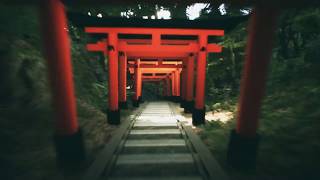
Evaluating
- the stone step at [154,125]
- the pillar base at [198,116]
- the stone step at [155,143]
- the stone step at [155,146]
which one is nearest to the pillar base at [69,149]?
the stone step at [155,146]

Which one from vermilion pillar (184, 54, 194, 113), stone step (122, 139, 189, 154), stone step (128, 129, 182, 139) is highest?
vermilion pillar (184, 54, 194, 113)

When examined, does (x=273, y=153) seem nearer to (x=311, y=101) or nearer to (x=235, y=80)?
(x=311, y=101)

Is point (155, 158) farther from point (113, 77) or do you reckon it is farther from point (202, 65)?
point (202, 65)

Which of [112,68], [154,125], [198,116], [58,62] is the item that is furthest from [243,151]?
[112,68]

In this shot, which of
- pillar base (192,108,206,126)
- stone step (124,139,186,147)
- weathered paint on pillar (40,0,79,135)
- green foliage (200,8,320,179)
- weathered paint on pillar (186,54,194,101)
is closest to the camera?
weathered paint on pillar (40,0,79,135)

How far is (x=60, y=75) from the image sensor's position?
448cm

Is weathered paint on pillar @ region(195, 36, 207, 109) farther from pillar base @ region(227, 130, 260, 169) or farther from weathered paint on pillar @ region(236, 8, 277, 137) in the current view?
weathered paint on pillar @ region(236, 8, 277, 137)

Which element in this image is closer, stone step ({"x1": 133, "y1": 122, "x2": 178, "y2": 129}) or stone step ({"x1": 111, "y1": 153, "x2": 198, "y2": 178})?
stone step ({"x1": 111, "y1": 153, "x2": 198, "y2": 178})

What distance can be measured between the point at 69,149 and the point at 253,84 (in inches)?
133

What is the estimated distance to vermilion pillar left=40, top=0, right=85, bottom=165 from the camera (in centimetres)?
430

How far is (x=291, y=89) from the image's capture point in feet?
33.5

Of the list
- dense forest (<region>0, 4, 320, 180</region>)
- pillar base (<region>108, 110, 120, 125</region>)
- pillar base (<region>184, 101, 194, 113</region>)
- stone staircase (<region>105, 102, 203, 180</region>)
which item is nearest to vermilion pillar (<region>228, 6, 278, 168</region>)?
dense forest (<region>0, 4, 320, 180</region>)

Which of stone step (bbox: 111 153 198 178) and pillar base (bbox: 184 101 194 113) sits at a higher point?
pillar base (bbox: 184 101 194 113)

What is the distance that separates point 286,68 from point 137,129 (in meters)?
7.30
